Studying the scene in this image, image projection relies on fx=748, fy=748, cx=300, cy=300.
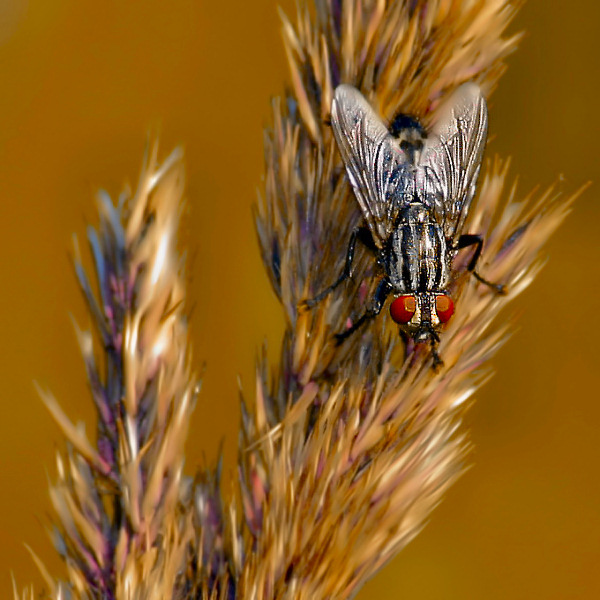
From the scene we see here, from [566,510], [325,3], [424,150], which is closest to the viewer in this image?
[325,3]

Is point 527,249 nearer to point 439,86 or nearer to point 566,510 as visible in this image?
point 439,86

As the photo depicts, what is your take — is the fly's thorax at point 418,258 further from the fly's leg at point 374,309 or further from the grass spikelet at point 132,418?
the grass spikelet at point 132,418

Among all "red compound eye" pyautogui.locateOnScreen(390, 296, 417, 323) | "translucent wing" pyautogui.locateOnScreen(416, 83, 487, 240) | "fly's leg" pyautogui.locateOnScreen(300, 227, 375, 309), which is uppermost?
"translucent wing" pyautogui.locateOnScreen(416, 83, 487, 240)

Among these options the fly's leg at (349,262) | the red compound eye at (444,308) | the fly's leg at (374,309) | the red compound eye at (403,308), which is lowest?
the red compound eye at (444,308)

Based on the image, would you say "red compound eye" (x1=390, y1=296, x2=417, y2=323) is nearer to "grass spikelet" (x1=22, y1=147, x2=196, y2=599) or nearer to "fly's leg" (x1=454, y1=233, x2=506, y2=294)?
"fly's leg" (x1=454, y1=233, x2=506, y2=294)

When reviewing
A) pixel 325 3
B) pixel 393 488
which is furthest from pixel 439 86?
pixel 393 488

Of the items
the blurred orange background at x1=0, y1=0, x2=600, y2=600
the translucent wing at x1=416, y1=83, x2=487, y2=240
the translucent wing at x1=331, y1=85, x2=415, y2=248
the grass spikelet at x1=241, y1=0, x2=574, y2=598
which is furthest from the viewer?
the blurred orange background at x1=0, y1=0, x2=600, y2=600

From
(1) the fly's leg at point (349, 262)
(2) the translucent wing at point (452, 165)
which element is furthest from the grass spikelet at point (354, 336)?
(2) the translucent wing at point (452, 165)

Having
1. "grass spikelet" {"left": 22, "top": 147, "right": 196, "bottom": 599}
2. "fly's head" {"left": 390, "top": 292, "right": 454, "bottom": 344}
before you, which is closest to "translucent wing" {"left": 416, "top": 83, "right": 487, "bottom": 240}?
"fly's head" {"left": 390, "top": 292, "right": 454, "bottom": 344}
